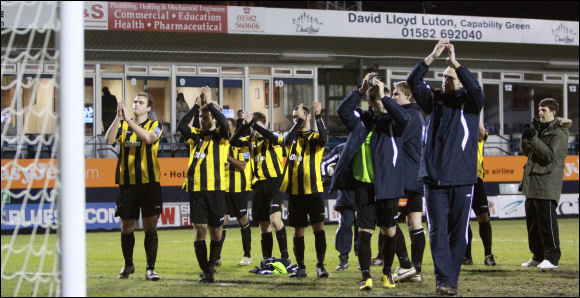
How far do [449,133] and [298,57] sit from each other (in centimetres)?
1783

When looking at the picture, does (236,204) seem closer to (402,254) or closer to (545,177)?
(402,254)

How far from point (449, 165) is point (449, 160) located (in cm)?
4

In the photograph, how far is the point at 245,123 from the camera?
8.59 m

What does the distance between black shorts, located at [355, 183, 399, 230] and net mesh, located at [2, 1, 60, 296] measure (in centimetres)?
268

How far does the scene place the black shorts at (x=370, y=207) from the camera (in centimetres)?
697

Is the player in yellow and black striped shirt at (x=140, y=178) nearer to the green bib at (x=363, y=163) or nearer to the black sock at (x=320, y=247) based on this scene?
the black sock at (x=320, y=247)

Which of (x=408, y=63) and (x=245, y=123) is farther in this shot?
(x=408, y=63)

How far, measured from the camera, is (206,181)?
7578 mm

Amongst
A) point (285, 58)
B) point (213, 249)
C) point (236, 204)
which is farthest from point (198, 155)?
point (285, 58)

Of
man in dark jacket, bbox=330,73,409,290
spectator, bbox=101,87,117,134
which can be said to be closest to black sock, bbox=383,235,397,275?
man in dark jacket, bbox=330,73,409,290

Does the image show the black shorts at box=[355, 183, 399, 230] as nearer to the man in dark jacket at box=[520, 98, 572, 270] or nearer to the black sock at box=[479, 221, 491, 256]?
the man in dark jacket at box=[520, 98, 572, 270]

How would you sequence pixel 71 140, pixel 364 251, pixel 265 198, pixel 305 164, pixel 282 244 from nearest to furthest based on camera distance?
pixel 71 140 → pixel 364 251 → pixel 305 164 → pixel 282 244 → pixel 265 198

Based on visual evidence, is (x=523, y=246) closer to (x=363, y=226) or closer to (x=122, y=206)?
(x=363, y=226)

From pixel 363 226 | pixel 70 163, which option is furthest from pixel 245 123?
pixel 70 163
